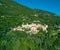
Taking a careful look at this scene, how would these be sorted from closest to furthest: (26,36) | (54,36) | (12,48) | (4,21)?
(12,48)
(26,36)
(54,36)
(4,21)

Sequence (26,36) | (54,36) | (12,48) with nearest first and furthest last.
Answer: (12,48) → (26,36) → (54,36)

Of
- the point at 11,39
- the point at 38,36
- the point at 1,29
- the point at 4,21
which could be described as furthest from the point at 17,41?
the point at 4,21

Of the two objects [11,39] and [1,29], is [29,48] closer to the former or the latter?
[11,39]

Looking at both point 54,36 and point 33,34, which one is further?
point 54,36

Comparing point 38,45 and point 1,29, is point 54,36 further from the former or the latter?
point 1,29

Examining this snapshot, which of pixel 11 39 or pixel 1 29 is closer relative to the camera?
pixel 11 39

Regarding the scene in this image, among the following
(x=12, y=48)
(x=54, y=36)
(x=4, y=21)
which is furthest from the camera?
(x=4, y=21)

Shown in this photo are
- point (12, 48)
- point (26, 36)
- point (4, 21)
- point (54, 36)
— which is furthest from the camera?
point (4, 21)

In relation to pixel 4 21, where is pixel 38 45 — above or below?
below

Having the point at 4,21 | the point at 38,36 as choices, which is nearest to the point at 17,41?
the point at 38,36
